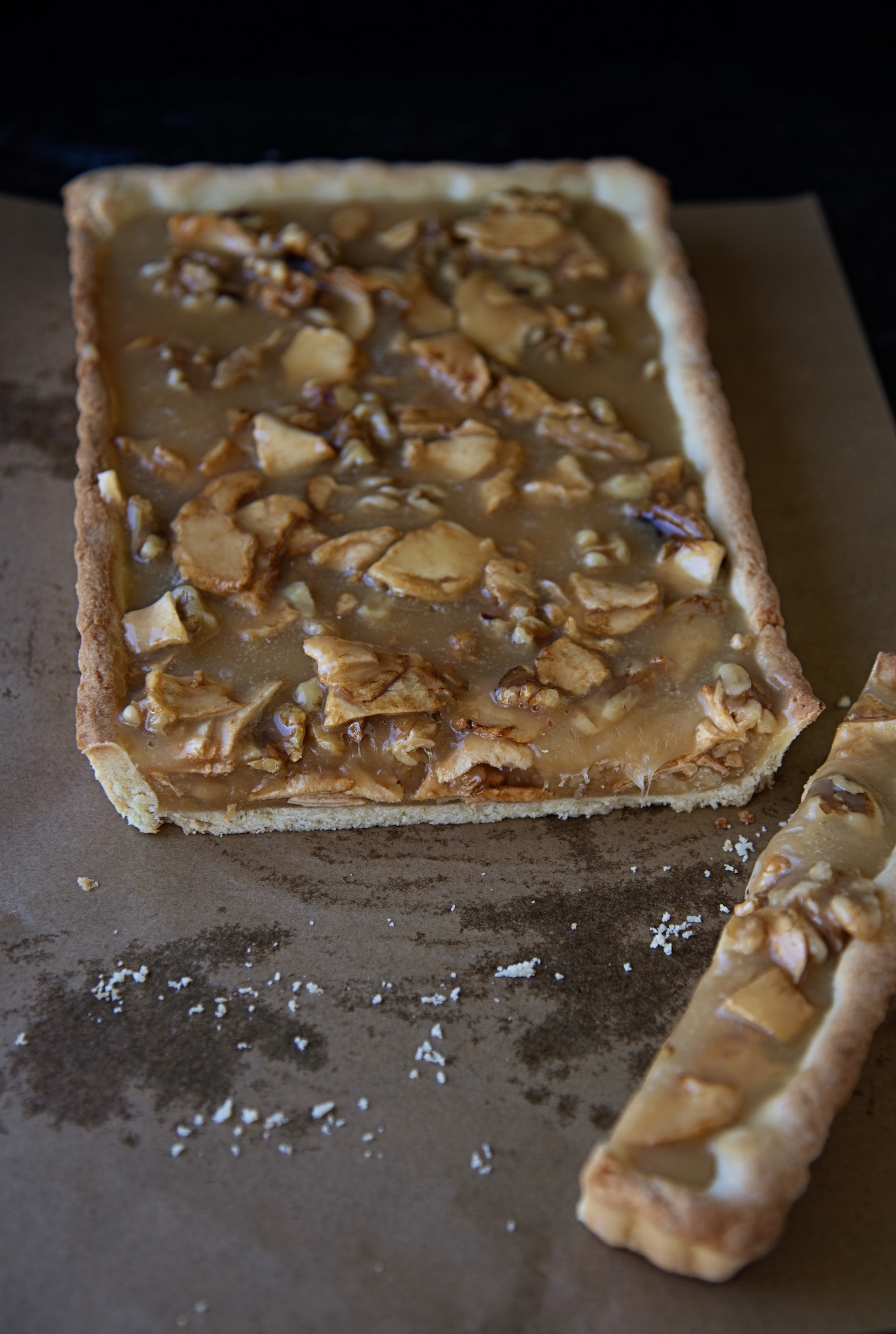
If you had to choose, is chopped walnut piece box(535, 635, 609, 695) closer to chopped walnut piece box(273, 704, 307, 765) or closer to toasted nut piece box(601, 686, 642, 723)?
toasted nut piece box(601, 686, 642, 723)

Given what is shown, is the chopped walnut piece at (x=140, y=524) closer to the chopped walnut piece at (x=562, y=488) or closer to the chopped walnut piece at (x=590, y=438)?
the chopped walnut piece at (x=562, y=488)

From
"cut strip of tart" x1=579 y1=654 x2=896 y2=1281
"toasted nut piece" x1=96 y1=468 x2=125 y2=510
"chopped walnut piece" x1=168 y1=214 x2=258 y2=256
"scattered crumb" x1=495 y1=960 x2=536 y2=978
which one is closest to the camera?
"cut strip of tart" x1=579 y1=654 x2=896 y2=1281

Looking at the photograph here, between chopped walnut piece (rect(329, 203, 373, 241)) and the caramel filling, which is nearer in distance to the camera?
the caramel filling

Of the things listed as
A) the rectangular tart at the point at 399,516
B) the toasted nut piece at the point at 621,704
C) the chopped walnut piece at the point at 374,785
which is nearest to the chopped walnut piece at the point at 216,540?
the rectangular tart at the point at 399,516

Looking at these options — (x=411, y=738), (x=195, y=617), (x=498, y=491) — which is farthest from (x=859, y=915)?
(x=195, y=617)

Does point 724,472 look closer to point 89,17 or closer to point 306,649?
point 306,649

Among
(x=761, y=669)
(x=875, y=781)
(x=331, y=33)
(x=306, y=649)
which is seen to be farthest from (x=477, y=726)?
(x=331, y=33)

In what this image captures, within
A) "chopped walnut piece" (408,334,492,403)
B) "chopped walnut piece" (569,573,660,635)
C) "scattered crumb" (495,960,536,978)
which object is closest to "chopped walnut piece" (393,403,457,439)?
"chopped walnut piece" (408,334,492,403)
